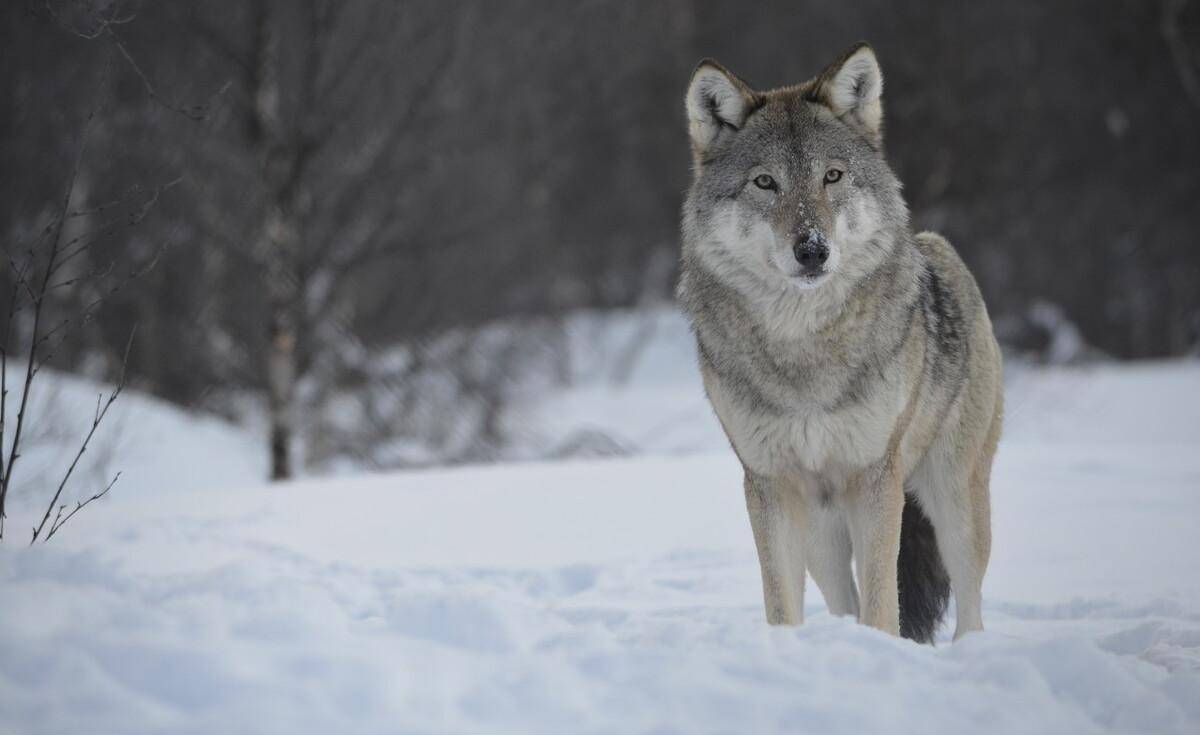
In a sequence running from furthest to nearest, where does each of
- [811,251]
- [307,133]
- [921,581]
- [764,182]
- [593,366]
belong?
[593,366] < [307,133] < [921,581] < [764,182] < [811,251]

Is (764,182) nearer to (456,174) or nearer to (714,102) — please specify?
(714,102)

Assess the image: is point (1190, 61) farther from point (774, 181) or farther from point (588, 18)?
point (774, 181)

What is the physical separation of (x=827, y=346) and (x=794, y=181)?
56 cm

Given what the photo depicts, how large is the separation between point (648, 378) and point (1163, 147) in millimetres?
8836

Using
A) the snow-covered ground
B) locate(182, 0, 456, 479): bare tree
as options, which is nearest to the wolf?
the snow-covered ground

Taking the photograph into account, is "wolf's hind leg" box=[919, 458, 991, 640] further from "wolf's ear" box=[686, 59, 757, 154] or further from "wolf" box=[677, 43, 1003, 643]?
"wolf's ear" box=[686, 59, 757, 154]

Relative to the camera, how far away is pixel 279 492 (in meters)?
6.02

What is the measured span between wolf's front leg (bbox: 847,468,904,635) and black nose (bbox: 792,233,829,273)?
2.34 ft

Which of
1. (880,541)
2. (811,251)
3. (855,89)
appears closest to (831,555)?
(880,541)

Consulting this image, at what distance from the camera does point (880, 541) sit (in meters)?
3.23

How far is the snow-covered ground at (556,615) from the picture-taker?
2.12 meters

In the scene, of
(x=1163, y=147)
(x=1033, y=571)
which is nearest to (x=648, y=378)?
(x=1163, y=147)

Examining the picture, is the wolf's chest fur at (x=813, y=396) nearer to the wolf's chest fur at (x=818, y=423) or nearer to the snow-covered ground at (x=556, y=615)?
the wolf's chest fur at (x=818, y=423)

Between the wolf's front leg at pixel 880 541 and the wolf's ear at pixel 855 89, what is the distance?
1.24 m
